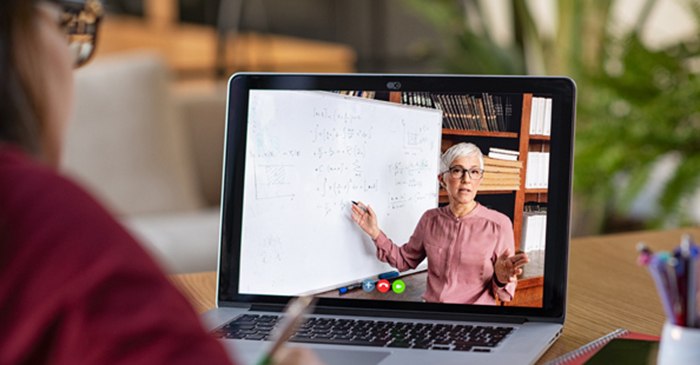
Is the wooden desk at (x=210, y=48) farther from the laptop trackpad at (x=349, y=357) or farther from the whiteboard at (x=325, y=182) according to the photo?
the laptop trackpad at (x=349, y=357)

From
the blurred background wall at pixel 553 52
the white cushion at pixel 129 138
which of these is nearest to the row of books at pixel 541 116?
the blurred background wall at pixel 553 52

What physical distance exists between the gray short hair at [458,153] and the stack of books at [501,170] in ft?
0.04

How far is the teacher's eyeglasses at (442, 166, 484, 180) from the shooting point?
0.64m

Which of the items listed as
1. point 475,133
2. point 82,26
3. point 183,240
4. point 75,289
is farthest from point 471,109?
point 183,240

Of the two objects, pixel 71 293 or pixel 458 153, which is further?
pixel 458 153

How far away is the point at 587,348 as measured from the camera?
1.80 feet

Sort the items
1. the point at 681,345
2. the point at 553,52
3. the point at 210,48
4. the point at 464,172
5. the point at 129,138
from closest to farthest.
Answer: the point at 681,345
the point at 464,172
the point at 129,138
the point at 553,52
the point at 210,48

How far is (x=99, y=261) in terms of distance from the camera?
24 cm

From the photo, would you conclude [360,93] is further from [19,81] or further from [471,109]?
[19,81]

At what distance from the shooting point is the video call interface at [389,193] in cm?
63

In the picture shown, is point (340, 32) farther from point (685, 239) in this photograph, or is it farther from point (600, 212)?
point (685, 239)

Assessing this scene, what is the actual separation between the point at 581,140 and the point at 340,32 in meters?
2.47

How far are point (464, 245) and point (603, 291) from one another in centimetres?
25

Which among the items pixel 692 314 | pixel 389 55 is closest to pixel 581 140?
pixel 692 314
